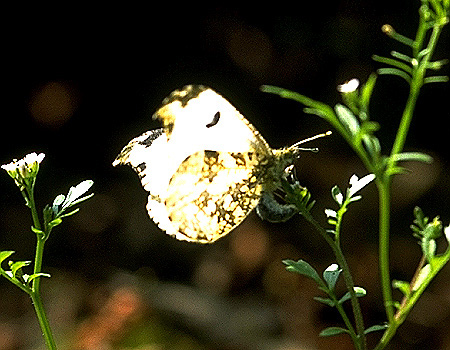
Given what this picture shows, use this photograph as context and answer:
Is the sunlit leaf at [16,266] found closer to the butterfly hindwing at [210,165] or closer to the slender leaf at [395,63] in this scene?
the butterfly hindwing at [210,165]

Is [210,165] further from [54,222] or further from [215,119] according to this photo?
[54,222]

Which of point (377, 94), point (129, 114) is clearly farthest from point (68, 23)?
point (377, 94)

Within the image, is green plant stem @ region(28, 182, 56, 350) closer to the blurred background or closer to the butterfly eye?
the butterfly eye

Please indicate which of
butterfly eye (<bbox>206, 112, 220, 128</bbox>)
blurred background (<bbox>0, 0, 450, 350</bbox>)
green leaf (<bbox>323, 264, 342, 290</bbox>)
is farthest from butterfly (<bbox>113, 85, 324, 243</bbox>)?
blurred background (<bbox>0, 0, 450, 350</bbox>)

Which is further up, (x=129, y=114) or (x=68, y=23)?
(x=68, y=23)

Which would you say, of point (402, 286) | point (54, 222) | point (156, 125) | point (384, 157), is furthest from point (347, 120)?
point (156, 125)

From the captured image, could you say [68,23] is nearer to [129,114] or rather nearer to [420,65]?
[129,114]

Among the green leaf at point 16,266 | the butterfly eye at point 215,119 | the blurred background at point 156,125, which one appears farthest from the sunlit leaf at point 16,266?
the blurred background at point 156,125
